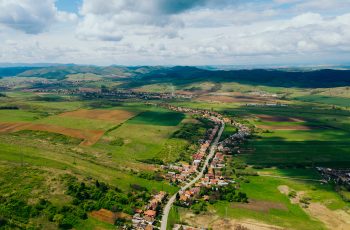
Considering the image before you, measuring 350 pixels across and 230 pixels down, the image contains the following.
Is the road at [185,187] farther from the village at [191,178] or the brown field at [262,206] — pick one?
the brown field at [262,206]

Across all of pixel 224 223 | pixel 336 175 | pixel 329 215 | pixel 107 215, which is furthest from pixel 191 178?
pixel 336 175

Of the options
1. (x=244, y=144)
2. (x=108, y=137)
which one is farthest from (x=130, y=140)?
(x=244, y=144)

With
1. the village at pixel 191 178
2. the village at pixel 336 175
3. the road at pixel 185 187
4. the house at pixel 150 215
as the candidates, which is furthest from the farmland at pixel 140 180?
the house at pixel 150 215

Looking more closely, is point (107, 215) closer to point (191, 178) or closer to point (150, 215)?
point (150, 215)

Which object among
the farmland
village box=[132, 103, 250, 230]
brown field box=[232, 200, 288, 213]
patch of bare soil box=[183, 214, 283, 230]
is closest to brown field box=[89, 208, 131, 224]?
the farmland

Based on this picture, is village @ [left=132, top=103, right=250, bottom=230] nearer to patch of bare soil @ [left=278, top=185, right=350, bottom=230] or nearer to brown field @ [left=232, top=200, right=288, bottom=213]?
brown field @ [left=232, top=200, right=288, bottom=213]

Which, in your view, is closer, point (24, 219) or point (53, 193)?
point (24, 219)

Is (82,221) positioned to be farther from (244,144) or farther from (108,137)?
(244,144)
